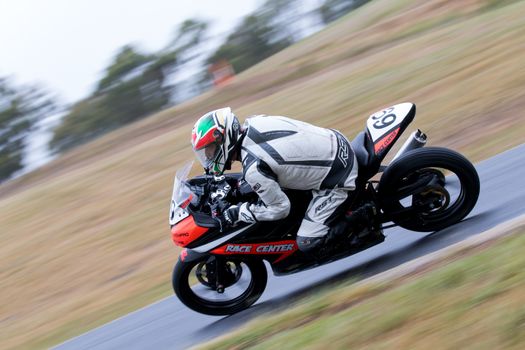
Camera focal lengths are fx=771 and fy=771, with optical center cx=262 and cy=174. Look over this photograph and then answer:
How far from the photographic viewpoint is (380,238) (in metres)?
6.77

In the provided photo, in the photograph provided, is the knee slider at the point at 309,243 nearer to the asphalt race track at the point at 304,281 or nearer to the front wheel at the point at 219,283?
the asphalt race track at the point at 304,281

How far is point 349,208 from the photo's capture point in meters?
6.75

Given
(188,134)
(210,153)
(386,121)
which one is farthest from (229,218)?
(188,134)

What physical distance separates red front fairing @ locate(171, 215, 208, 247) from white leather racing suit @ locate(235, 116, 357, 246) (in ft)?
1.36

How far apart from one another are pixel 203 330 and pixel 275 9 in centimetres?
5723

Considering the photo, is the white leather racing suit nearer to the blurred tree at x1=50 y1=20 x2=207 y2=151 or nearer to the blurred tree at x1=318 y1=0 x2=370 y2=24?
the blurred tree at x1=50 y1=20 x2=207 y2=151

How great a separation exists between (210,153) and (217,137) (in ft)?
0.65

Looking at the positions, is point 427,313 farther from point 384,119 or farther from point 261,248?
point 384,119

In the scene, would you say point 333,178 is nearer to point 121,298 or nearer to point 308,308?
point 308,308

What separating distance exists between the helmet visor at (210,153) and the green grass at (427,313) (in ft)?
5.13

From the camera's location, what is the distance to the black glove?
6.64 m

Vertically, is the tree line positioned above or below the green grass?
above

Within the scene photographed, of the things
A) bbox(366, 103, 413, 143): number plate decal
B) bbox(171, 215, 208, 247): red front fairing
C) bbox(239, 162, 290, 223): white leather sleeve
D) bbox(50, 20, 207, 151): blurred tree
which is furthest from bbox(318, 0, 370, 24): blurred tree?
bbox(239, 162, 290, 223): white leather sleeve

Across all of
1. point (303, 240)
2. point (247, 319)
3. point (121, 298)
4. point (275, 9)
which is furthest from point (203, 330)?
point (275, 9)
